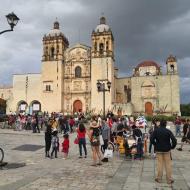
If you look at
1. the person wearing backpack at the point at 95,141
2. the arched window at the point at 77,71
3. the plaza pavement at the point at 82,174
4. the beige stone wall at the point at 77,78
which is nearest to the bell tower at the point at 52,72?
the beige stone wall at the point at 77,78

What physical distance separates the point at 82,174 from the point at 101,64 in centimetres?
3917

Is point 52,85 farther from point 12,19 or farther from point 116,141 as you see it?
point 12,19

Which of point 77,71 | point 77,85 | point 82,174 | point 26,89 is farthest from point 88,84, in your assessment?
point 82,174

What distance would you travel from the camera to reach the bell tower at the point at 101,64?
1831 inches

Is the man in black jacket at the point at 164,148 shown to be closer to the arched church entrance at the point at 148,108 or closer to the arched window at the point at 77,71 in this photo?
the arched church entrance at the point at 148,108

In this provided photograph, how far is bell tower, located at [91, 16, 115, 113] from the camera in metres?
46.5

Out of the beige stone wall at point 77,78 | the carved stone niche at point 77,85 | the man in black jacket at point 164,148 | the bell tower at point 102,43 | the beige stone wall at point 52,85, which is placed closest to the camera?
the man in black jacket at point 164,148

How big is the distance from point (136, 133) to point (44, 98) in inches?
1487

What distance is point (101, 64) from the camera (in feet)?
156

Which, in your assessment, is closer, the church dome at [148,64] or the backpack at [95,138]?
the backpack at [95,138]

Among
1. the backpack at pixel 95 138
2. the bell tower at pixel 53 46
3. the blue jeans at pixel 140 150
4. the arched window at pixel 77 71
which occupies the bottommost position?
the blue jeans at pixel 140 150

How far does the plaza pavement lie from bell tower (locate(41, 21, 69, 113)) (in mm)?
35817

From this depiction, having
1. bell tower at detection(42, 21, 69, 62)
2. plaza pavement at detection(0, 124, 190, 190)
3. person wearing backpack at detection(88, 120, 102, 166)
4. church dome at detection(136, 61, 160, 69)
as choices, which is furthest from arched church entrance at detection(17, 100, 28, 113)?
person wearing backpack at detection(88, 120, 102, 166)

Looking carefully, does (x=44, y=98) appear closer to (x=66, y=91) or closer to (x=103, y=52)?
(x=66, y=91)
